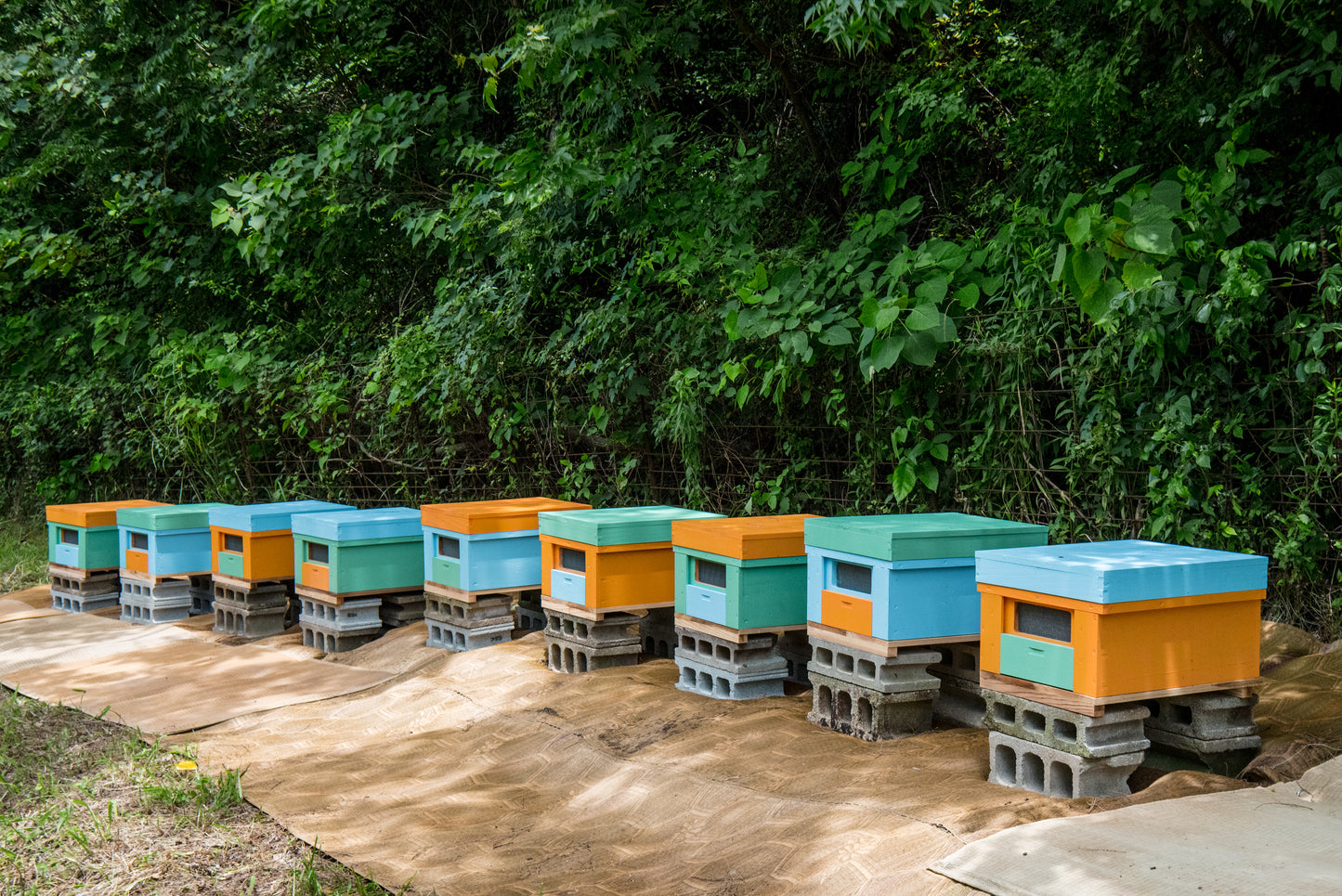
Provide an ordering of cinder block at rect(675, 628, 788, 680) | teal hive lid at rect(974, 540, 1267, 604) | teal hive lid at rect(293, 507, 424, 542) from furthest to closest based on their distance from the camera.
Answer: teal hive lid at rect(293, 507, 424, 542), cinder block at rect(675, 628, 788, 680), teal hive lid at rect(974, 540, 1267, 604)

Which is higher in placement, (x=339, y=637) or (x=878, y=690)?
(x=878, y=690)

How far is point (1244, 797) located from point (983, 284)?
10.0 ft

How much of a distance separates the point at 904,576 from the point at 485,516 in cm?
323

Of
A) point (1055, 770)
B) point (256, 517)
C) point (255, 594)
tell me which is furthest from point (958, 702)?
point (255, 594)

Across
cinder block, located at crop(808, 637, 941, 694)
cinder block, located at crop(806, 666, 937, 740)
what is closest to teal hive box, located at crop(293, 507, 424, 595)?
cinder block, located at crop(806, 666, 937, 740)

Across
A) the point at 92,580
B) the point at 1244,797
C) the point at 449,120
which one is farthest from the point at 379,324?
the point at 1244,797

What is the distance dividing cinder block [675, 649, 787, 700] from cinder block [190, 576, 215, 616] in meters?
5.38

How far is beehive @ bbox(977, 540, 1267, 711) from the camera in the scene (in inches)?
155

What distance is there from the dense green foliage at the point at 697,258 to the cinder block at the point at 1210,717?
97 centimetres

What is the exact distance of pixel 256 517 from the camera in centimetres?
838

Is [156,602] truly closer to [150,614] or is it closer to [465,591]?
[150,614]

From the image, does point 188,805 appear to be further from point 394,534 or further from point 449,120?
point 449,120

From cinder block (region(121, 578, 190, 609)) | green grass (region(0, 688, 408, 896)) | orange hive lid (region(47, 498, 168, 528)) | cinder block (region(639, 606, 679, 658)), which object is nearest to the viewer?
green grass (region(0, 688, 408, 896))

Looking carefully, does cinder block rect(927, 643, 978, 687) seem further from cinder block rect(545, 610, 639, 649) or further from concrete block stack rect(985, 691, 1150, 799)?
cinder block rect(545, 610, 639, 649)
